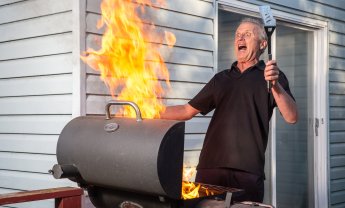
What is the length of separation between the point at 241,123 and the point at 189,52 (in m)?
1.50

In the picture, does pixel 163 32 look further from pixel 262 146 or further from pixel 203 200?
pixel 203 200

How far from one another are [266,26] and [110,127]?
3.29 feet

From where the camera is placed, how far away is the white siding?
4.32m

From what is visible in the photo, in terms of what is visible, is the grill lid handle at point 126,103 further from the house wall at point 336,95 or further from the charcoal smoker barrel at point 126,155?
the house wall at point 336,95

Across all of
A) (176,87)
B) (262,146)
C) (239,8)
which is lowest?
(262,146)

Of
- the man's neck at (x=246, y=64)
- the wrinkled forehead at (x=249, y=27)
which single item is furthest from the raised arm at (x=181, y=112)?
the wrinkled forehead at (x=249, y=27)

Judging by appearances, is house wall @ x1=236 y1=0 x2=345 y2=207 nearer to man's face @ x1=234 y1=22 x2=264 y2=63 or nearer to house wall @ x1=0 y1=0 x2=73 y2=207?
man's face @ x1=234 y1=22 x2=264 y2=63

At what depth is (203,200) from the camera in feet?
7.88

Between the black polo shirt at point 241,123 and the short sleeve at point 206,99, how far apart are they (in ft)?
0.22

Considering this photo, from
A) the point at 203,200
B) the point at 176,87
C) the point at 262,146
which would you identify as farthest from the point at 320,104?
the point at 203,200

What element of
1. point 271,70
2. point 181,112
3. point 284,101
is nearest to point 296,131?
point 181,112

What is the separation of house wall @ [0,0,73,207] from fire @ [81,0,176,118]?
266 mm

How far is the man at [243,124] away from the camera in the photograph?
10.3 feet

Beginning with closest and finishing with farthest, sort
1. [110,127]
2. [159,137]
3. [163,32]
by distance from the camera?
[159,137], [110,127], [163,32]
